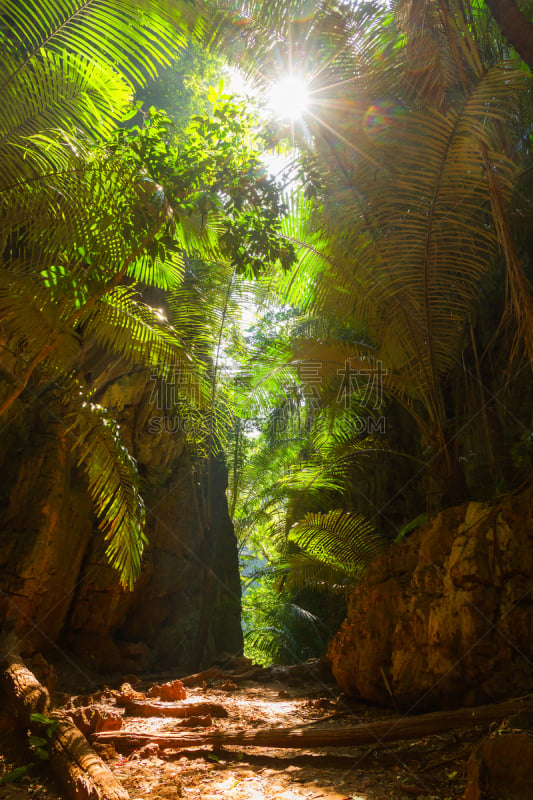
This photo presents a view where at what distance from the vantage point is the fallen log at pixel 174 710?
15.0ft

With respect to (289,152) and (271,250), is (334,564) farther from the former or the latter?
(289,152)

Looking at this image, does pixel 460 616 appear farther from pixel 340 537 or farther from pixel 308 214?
pixel 308 214

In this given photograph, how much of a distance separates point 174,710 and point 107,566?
10.0 ft

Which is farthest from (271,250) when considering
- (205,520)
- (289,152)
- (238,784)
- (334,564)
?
(205,520)

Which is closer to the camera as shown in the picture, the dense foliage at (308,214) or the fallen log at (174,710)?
the dense foliage at (308,214)

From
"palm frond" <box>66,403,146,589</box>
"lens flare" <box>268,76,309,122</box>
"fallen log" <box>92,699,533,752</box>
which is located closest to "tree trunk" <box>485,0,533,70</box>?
"lens flare" <box>268,76,309,122</box>

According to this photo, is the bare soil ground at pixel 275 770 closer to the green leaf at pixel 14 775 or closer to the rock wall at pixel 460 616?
the green leaf at pixel 14 775

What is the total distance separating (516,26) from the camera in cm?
277

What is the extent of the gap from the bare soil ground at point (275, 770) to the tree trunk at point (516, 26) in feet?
11.9

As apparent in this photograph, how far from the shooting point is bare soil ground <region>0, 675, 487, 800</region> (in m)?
2.87

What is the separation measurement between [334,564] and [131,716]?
2753 millimetres

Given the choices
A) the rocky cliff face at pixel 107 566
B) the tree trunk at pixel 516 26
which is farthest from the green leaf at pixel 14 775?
the tree trunk at pixel 516 26

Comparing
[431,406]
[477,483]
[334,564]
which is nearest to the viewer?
[431,406]

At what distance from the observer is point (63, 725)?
3508 millimetres
